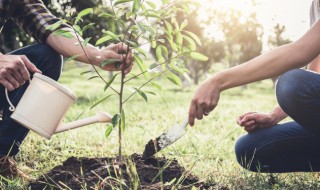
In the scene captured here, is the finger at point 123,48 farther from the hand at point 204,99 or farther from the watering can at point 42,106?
the hand at point 204,99

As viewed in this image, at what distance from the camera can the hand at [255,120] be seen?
2639 millimetres

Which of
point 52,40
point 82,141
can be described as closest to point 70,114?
point 82,141

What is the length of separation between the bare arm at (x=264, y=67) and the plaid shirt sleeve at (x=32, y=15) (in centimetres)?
126

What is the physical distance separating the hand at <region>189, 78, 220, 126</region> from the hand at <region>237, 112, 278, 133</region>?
65cm

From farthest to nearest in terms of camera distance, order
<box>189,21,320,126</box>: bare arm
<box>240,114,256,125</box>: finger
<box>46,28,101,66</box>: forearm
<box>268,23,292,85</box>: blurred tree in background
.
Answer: <box>268,23,292,85</box>: blurred tree in background, <box>240,114,256,125</box>: finger, <box>46,28,101,66</box>: forearm, <box>189,21,320,126</box>: bare arm

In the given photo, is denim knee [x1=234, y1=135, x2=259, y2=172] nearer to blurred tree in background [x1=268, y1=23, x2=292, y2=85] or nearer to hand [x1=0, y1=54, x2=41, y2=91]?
hand [x1=0, y1=54, x2=41, y2=91]

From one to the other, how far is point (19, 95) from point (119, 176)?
2.87 feet

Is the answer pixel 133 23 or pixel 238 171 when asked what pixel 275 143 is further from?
pixel 133 23

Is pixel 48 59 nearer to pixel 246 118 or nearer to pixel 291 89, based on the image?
pixel 246 118

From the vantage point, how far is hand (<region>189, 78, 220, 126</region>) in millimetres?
2031

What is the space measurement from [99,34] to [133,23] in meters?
9.83

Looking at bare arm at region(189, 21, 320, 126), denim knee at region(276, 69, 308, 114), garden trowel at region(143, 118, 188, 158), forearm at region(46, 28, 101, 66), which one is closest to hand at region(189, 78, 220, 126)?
bare arm at region(189, 21, 320, 126)

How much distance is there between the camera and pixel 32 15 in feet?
A: 9.09

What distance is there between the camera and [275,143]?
104 inches
